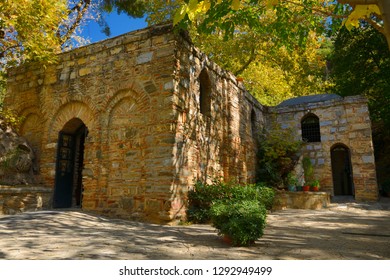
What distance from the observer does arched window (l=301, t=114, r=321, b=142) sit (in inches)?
465

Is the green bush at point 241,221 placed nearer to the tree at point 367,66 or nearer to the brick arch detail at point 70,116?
the brick arch detail at point 70,116

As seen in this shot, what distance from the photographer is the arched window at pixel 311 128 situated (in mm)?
11812

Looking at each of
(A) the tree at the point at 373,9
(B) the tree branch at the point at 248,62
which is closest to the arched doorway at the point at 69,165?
(A) the tree at the point at 373,9

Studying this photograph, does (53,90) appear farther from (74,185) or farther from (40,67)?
(74,185)

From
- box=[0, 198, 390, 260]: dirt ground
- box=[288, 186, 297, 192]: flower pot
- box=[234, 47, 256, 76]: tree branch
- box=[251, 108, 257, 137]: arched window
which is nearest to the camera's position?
box=[0, 198, 390, 260]: dirt ground

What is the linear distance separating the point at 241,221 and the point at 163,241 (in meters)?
1.11

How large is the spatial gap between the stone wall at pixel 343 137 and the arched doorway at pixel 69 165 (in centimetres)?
822

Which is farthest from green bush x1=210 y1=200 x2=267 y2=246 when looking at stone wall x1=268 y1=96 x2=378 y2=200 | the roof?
the roof

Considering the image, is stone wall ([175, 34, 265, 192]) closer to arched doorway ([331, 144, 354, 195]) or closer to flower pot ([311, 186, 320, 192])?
flower pot ([311, 186, 320, 192])

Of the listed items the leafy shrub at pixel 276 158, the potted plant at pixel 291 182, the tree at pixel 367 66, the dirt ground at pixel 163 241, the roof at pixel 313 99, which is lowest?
the dirt ground at pixel 163 241

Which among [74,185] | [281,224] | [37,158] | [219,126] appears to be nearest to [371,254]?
[281,224]

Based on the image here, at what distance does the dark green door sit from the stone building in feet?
0.09

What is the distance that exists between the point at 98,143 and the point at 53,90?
2.35 metres

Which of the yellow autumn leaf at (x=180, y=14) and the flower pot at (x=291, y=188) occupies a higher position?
the yellow autumn leaf at (x=180, y=14)
